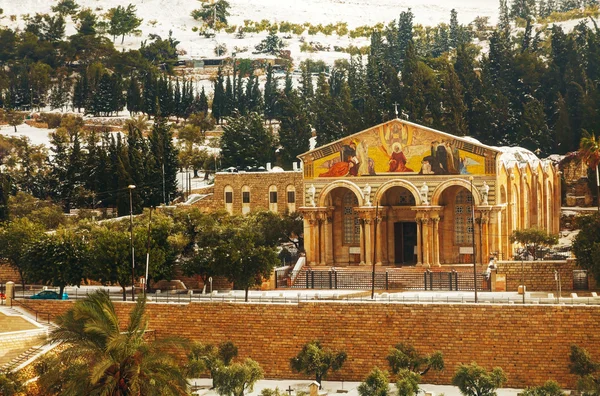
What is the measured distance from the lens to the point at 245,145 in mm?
97500

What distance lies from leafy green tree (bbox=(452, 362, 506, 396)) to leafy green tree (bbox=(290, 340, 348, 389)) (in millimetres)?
6335

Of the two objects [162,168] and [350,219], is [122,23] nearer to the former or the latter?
[162,168]

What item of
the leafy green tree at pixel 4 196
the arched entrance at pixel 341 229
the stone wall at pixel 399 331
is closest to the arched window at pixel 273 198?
the arched entrance at pixel 341 229

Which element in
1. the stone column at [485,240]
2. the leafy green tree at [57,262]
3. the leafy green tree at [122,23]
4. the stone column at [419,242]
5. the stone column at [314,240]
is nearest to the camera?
the leafy green tree at [57,262]

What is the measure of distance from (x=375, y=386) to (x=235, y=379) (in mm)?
5272

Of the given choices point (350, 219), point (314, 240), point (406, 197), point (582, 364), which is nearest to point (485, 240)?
point (406, 197)

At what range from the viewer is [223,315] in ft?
197

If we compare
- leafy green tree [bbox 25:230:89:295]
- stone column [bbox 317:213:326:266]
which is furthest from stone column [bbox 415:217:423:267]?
leafy green tree [bbox 25:230:89:295]

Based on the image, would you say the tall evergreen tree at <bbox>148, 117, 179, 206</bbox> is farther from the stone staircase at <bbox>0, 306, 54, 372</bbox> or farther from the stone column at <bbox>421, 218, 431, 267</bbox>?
the stone staircase at <bbox>0, 306, 54, 372</bbox>

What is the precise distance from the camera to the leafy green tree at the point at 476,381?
167 ft

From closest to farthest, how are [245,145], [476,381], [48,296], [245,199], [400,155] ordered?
1. [476,381]
2. [48,296]
3. [400,155]
4. [245,199]
5. [245,145]

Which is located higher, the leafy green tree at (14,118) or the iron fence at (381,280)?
the leafy green tree at (14,118)

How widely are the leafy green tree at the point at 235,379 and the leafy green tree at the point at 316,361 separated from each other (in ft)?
10.3

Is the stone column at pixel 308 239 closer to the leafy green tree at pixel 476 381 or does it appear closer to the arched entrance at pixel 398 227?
the arched entrance at pixel 398 227
